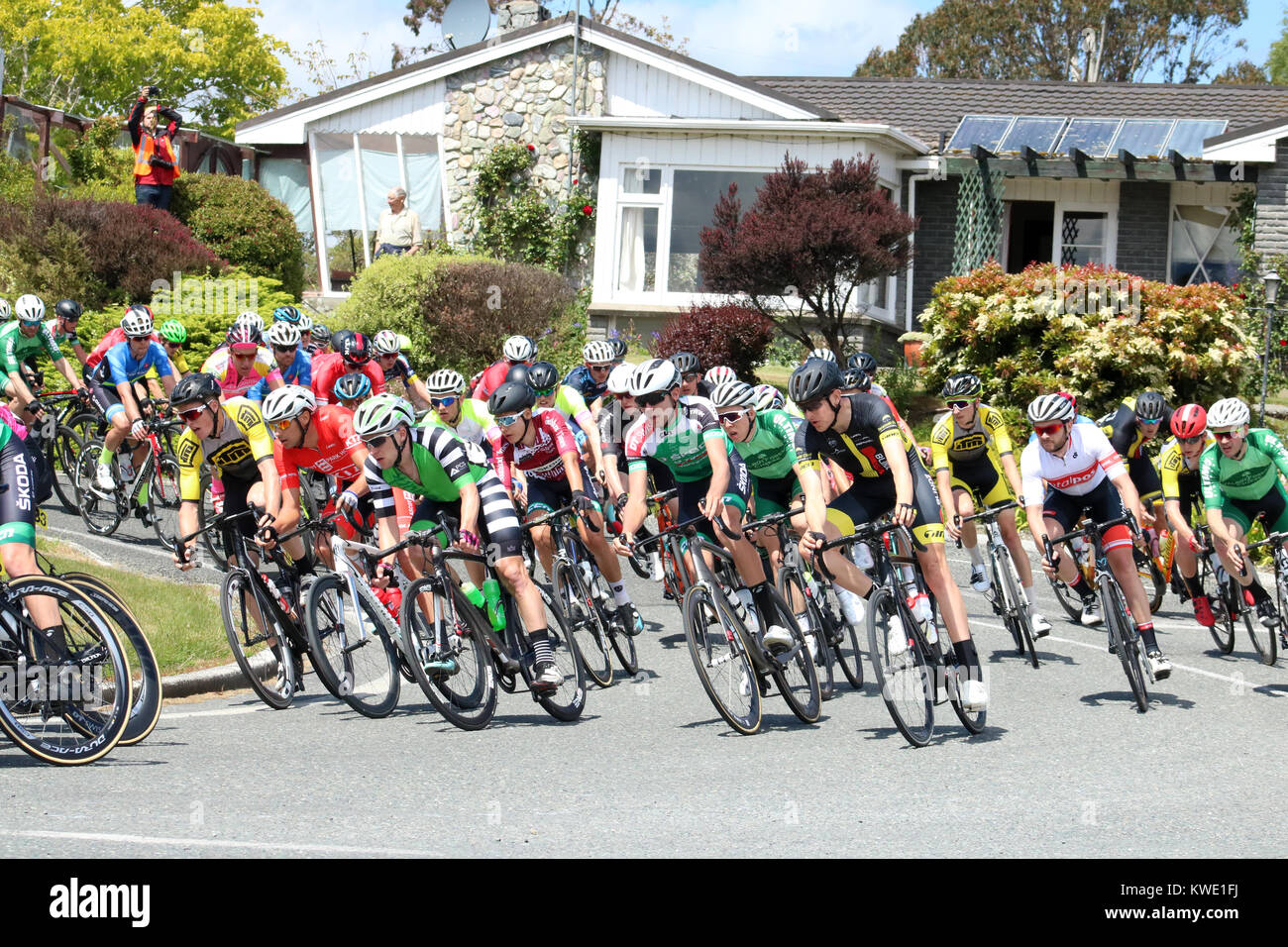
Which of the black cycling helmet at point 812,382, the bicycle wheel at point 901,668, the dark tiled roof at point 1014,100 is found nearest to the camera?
the bicycle wheel at point 901,668

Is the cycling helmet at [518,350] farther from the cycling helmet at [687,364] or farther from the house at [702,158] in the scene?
the house at [702,158]

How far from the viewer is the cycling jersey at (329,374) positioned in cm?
1353

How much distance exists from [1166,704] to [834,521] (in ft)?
8.27

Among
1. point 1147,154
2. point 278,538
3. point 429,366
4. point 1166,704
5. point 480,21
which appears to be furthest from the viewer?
point 480,21

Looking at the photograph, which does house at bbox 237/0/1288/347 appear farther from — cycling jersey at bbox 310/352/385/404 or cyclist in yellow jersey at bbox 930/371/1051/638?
cyclist in yellow jersey at bbox 930/371/1051/638

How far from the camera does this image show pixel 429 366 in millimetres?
23641

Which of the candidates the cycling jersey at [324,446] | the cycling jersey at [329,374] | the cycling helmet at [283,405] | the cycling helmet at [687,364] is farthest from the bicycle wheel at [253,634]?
the cycling helmet at [687,364]

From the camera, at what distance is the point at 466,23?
3070 cm

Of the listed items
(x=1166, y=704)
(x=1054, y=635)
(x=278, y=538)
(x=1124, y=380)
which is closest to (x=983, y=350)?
(x=1124, y=380)

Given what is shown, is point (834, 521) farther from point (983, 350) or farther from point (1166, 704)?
point (983, 350)

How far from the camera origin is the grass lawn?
1042 centimetres

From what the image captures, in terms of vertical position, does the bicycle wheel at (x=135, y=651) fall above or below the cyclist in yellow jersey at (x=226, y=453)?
below

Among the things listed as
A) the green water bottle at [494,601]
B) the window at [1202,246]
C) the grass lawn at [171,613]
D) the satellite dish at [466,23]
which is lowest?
the grass lawn at [171,613]

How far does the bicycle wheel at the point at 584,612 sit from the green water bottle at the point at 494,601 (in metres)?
1.19
